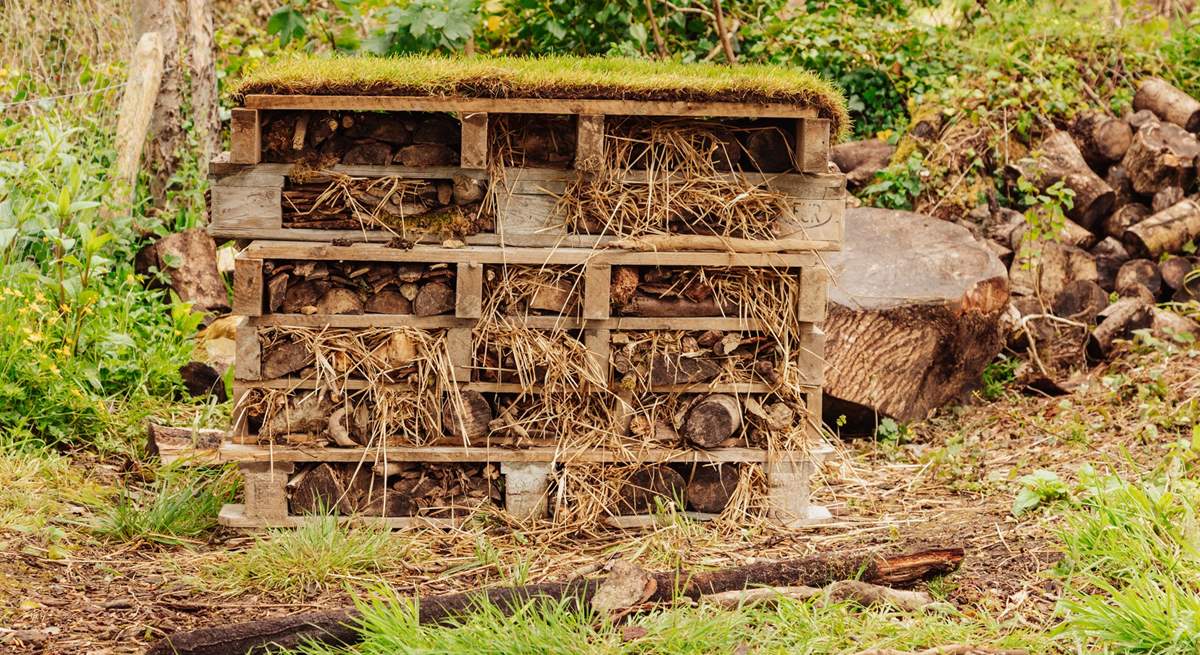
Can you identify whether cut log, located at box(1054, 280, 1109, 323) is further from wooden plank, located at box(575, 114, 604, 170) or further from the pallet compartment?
wooden plank, located at box(575, 114, 604, 170)

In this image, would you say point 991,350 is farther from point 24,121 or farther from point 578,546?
point 24,121

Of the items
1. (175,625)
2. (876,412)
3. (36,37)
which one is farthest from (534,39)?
(175,625)

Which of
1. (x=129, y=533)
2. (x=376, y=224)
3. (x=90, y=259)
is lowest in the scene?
(x=129, y=533)

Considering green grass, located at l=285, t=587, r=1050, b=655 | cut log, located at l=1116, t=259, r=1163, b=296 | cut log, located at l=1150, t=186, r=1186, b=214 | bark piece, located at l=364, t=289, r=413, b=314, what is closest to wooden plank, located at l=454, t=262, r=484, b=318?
bark piece, located at l=364, t=289, r=413, b=314

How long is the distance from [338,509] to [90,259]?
196 cm

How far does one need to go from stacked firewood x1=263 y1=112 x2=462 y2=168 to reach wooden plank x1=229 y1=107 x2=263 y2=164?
0.09 m

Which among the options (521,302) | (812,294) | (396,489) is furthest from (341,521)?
(812,294)

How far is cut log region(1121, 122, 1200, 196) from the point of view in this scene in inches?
281

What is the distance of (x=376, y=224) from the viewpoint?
4.30 meters

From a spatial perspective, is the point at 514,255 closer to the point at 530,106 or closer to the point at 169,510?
the point at 530,106

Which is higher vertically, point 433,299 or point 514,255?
point 514,255

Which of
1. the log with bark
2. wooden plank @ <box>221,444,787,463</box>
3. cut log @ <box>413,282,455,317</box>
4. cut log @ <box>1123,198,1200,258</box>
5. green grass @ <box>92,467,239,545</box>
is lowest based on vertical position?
green grass @ <box>92,467,239,545</box>

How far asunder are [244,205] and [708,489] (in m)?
1.99

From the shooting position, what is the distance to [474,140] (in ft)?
13.6
